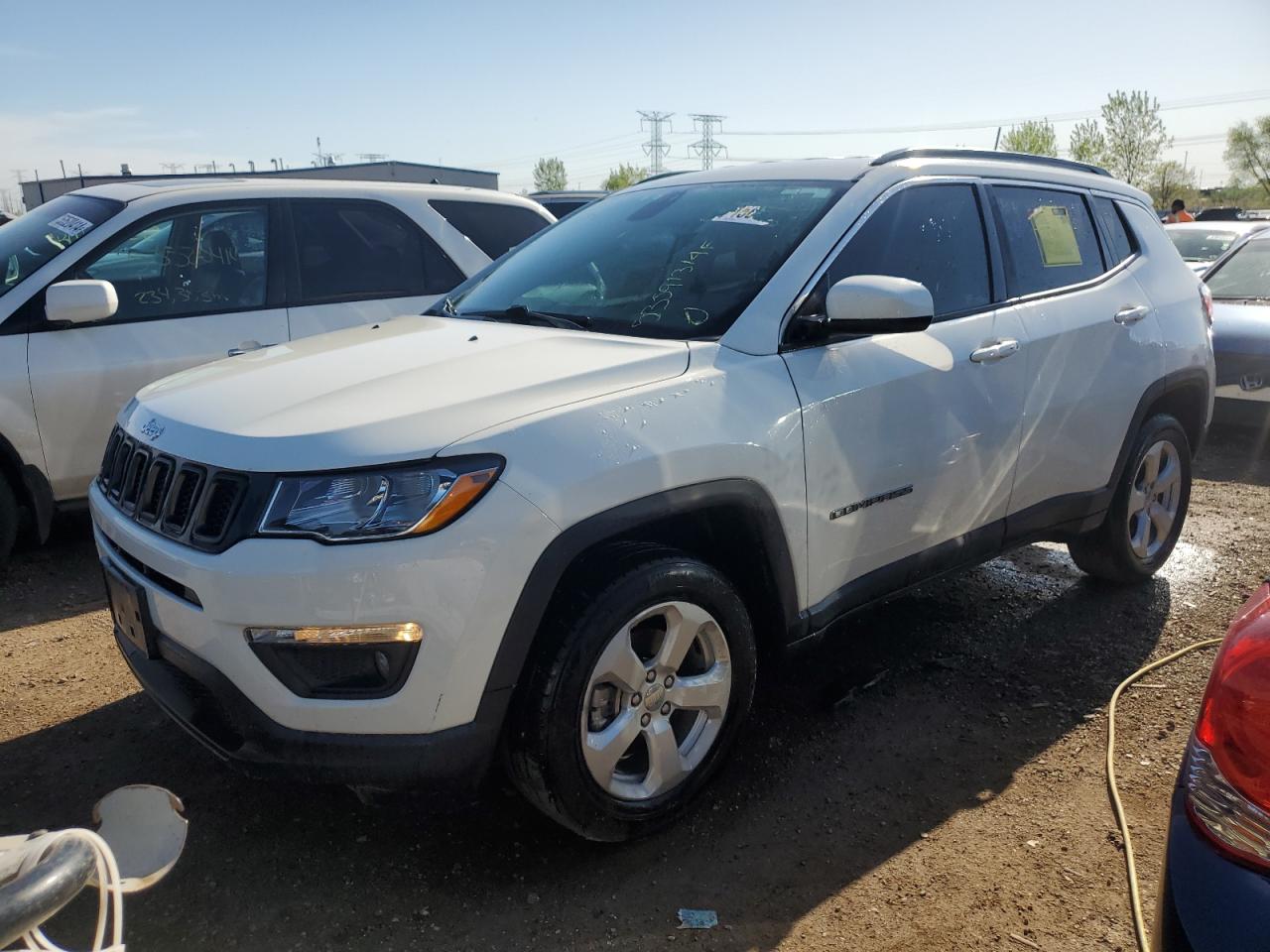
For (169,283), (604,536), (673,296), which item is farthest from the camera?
(169,283)

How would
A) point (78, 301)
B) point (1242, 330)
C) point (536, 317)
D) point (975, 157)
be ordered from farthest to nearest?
point (1242, 330)
point (78, 301)
point (975, 157)
point (536, 317)

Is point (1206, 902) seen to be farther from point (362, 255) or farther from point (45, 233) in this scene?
point (45, 233)

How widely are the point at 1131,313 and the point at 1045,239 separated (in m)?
0.51

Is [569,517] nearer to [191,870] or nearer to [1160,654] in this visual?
[191,870]

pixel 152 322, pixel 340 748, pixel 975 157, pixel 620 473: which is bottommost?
pixel 340 748

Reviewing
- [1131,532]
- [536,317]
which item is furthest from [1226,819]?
[1131,532]

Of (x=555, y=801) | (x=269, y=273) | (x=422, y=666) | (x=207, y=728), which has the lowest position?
(x=555, y=801)

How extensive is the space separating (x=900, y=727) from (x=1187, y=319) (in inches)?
94.2

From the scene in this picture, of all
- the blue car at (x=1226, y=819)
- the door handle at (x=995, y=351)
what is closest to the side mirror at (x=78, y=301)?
the door handle at (x=995, y=351)

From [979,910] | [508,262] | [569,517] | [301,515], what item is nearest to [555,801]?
[569,517]

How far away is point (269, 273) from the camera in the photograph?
5.21m

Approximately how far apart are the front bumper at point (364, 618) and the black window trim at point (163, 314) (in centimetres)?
284

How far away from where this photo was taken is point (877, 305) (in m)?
2.79

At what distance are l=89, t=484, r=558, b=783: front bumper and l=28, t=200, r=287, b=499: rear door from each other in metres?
2.69
